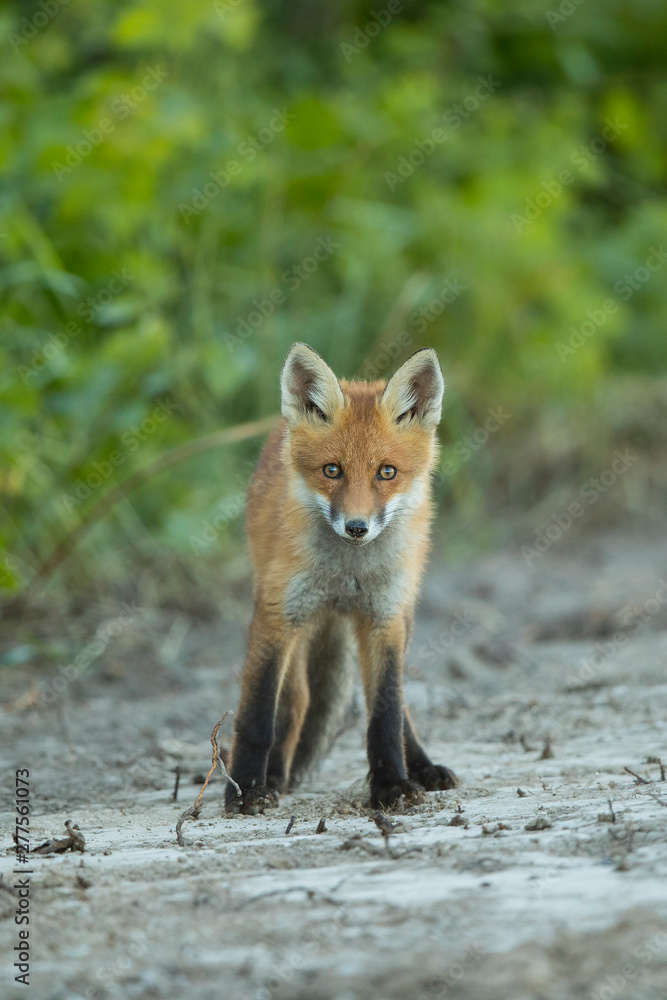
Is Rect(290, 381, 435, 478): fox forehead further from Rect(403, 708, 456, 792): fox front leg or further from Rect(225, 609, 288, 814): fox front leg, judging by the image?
Rect(403, 708, 456, 792): fox front leg

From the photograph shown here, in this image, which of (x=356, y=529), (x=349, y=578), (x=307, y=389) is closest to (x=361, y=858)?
(x=356, y=529)

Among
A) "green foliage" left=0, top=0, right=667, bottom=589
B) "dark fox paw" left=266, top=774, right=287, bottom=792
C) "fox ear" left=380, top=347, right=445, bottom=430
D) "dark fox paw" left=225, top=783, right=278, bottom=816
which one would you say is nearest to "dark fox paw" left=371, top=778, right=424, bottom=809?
"dark fox paw" left=225, top=783, right=278, bottom=816

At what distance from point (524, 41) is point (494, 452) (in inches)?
201

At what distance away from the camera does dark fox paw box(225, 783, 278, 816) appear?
3.45 metres

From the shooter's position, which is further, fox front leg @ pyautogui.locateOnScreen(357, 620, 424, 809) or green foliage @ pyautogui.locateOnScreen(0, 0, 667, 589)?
green foliage @ pyautogui.locateOnScreen(0, 0, 667, 589)

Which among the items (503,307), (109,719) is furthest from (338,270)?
(109,719)

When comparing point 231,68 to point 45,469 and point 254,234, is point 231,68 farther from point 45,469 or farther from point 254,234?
point 45,469

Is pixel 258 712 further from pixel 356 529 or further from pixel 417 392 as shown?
pixel 417 392

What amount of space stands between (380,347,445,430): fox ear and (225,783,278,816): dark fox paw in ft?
4.47

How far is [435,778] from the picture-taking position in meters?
3.69

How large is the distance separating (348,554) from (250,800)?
0.88 meters

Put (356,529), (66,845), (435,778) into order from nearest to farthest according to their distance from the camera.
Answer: (66,845)
(356,529)
(435,778)

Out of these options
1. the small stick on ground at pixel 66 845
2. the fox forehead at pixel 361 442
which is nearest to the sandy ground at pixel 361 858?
the small stick on ground at pixel 66 845

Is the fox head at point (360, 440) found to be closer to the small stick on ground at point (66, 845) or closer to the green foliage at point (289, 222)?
the small stick on ground at point (66, 845)
